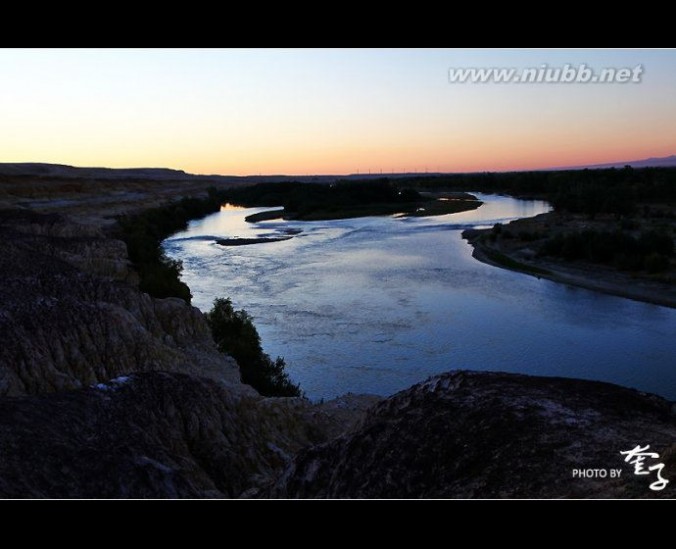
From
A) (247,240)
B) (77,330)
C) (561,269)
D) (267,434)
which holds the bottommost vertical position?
(267,434)

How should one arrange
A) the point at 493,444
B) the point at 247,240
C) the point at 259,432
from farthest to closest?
the point at 247,240 → the point at 259,432 → the point at 493,444

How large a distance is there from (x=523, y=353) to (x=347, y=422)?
9.08 metres

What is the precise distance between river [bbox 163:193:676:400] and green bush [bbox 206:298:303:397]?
1.07 metres

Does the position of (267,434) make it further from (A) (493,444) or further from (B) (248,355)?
(B) (248,355)

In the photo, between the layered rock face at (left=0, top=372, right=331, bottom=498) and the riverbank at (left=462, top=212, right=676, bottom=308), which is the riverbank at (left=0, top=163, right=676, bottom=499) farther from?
the riverbank at (left=462, top=212, right=676, bottom=308)

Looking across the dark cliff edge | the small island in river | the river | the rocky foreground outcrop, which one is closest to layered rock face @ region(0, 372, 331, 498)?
the dark cliff edge

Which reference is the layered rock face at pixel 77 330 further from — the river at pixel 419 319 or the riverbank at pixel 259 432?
the river at pixel 419 319

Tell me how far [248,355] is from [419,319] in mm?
8714

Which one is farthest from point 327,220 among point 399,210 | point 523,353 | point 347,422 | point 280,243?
point 347,422

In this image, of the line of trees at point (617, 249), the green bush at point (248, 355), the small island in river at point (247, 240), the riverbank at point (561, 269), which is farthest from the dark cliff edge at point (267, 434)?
the small island in river at point (247, 240)

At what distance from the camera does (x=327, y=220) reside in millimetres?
67312

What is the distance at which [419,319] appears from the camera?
76.6 feet

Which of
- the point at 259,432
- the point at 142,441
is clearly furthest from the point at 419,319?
the point at 142,441
